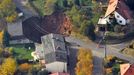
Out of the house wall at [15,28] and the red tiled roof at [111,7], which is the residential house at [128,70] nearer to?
the red tiled roof at [111,7]

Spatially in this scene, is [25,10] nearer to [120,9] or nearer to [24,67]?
[24,67]

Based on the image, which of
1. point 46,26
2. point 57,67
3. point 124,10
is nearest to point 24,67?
point 57,67

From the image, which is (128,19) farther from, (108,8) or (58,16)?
(58,16)

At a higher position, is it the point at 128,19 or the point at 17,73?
the point at 128,19

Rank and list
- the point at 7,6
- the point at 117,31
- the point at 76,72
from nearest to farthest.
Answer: the point at 76,72, the point at 117,31, the point at 7,6

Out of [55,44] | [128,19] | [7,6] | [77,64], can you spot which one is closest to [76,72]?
[77,64]

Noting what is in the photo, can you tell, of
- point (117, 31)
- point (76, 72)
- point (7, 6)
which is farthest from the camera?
point (7, 6)

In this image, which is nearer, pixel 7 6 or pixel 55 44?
pixel 55 44
